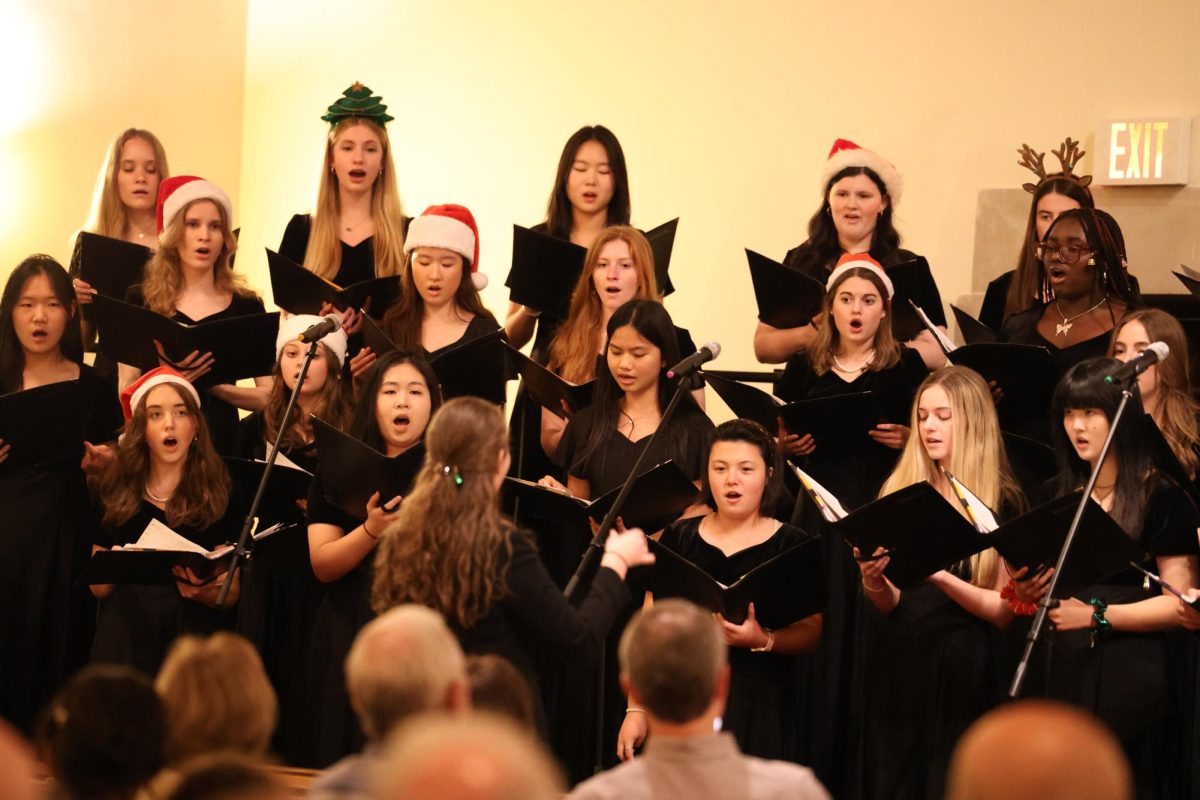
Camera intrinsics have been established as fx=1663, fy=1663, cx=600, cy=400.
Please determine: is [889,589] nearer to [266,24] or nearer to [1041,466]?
[1041,466]

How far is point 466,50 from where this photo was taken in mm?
7082

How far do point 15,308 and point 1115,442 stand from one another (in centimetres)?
301

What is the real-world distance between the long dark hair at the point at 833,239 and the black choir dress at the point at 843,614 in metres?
0.64

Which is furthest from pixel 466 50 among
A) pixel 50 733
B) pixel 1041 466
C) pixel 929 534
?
pixel 50 733

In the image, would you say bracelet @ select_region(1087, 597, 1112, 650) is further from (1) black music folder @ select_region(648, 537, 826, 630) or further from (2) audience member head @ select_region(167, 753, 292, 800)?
(2) audience member head @ select_region(167, 753, 292, 800)

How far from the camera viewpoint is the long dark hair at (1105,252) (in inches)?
173

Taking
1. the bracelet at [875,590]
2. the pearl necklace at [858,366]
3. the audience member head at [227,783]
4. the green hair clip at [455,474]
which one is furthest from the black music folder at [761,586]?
the audience member head at [227,783]

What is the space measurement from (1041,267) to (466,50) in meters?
3.21

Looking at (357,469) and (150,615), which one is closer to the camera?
(357,469)

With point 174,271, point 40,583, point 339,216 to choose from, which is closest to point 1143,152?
point 339,216

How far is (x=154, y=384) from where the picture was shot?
4480mm

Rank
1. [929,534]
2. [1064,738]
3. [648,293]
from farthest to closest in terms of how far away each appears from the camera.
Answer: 1. [648,293]
2. [929,534]
3. [1064,738]

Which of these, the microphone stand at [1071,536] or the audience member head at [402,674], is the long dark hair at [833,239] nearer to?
the microphone stand at [1071,536]

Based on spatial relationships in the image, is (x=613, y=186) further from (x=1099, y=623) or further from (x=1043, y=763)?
(x=1043, y=763)
